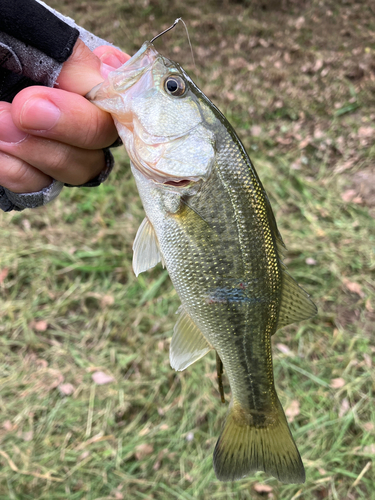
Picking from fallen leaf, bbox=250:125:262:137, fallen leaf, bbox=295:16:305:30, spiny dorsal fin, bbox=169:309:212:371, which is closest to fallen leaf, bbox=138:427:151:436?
spiny dorsal fin, bbox=169:309:212:371

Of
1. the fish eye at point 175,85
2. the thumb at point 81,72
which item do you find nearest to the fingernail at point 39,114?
the thumb at point 81,72

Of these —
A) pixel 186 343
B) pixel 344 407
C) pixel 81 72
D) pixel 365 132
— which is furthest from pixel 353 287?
pixel 81 72

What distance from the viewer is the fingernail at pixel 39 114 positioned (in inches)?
47.2

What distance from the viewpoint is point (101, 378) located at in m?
2.82

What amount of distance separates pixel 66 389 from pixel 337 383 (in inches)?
85.5

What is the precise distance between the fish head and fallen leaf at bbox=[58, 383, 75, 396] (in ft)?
6.98

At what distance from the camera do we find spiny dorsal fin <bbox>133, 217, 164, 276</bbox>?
147 cm

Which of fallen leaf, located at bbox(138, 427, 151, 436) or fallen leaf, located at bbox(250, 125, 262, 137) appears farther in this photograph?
fallen leaf, located at bbox(250, 125, 262, 137)

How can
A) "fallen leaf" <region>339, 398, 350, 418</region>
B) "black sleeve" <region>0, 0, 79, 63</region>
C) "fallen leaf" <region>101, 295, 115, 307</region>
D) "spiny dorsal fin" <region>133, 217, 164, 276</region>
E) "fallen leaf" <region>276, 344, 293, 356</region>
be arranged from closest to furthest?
"black sleeve" <region>0, 0, 79, 63</region> < "spiny dorsal fin" <region>133, 217, 164, 276</region> < "fallen leaf" <region>339, 398, 350, 418</region> < "fallen leaf" <region>276, 344, 293, 356</region> < "fallen leaf" <region>101, 295, 115, 307</region>

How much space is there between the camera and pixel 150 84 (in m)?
1.33

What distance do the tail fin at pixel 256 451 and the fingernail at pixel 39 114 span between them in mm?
1417

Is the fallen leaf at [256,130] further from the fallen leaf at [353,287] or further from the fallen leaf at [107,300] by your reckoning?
the fallen leaf at [107,300]

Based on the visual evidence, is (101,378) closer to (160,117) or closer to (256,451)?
(256,451)

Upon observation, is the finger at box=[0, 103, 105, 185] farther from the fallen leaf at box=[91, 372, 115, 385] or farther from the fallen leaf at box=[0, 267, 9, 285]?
the fallen leaf at box=[0, 267, 9, 285]
